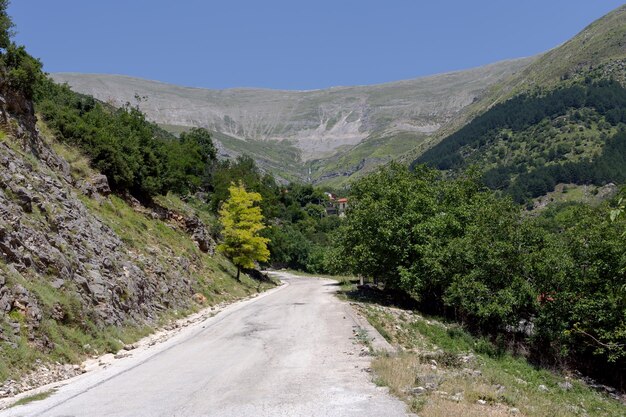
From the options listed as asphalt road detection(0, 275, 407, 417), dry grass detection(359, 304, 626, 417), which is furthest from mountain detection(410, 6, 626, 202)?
asphalt road detection(0, 275, 407, 417)

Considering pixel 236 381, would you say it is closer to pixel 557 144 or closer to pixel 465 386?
pixel 465 386

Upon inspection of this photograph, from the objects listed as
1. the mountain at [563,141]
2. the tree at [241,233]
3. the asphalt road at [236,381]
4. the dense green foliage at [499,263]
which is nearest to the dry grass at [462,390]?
the asphalt road at [236,381]

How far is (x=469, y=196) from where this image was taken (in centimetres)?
3416

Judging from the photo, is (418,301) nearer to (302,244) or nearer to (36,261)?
(36,261)

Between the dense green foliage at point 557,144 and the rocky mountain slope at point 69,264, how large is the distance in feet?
416

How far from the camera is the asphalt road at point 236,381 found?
7988 millimetres

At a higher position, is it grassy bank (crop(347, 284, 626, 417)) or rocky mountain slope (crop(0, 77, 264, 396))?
rocky mountain slope (crop(0, 77, 264, 396))

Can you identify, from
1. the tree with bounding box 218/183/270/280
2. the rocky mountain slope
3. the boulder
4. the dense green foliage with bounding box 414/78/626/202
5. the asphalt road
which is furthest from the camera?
the dense green foliage with bounding box 414/78/626/202

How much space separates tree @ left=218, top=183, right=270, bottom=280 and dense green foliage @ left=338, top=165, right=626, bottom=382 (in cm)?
838

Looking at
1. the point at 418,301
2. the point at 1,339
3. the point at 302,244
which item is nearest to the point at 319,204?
the point at 302,244

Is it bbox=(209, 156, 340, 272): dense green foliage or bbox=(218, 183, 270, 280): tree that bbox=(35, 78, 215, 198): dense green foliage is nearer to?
bbox=(218, 183, 270, 280): tree

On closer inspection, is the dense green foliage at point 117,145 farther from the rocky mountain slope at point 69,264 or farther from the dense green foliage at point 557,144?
the dense green foliage at point 557,144

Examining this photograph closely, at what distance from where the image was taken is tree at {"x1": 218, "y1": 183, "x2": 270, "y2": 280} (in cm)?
3897

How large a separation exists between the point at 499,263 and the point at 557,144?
154 m
